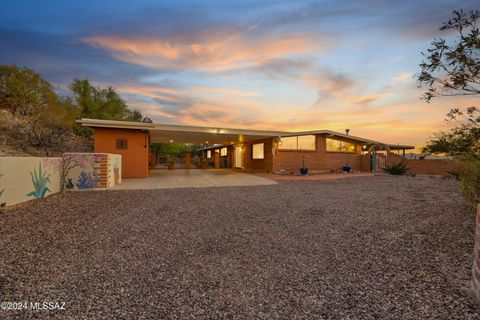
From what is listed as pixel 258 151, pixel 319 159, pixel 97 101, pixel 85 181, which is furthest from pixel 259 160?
pixel 97 101

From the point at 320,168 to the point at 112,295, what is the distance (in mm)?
17697

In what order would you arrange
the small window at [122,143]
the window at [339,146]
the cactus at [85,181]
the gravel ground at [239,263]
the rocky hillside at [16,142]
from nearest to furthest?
1. the gravel ground at [239,263]
2. the cactus at [85,181]
3. the small window at [122,143]
4. the rocky hillside at [16,142]
5. the window at [339,146]

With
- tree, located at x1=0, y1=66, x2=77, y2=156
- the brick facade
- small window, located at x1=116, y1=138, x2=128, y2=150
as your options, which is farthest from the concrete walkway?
tree, located at x1=0, y1=66, x2=77, y2=156

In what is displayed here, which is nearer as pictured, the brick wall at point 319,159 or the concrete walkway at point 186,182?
the concrete walkway at point 186,182

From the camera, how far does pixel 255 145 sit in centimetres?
1994

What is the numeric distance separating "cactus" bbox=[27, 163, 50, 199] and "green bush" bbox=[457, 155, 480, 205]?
1019 centimetres

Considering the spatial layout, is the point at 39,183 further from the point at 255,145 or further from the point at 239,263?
the point at 255,145

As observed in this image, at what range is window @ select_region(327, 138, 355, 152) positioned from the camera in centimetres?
1881

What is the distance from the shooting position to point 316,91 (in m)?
12.8

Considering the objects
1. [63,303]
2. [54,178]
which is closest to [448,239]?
[63,303]

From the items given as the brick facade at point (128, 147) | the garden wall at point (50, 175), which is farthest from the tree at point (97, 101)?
the garden wall at point (50, 175)

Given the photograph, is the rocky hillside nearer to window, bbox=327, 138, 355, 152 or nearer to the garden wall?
the garden wall

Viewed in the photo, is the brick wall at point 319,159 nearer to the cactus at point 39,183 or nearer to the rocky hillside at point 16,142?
the cactus at point 39,183

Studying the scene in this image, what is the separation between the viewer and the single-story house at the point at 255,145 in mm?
12297
